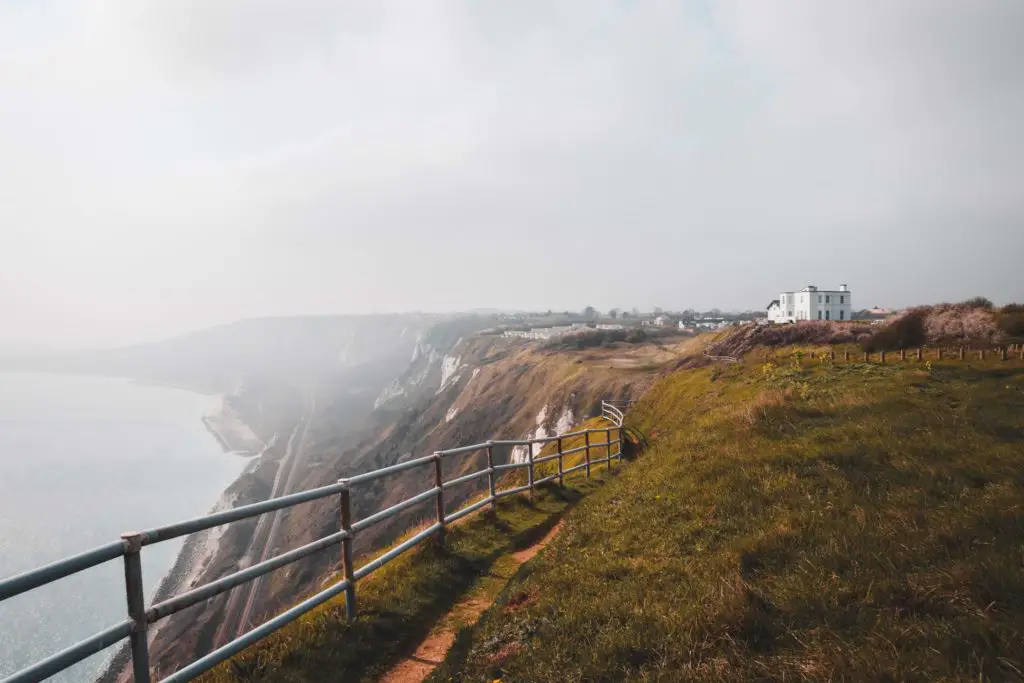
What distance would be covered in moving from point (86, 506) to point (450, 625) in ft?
479

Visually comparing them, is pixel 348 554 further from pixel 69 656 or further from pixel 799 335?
pixel 799 335

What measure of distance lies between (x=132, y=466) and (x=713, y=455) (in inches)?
6807

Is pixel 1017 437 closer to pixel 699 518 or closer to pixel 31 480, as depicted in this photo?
pixel 699 518

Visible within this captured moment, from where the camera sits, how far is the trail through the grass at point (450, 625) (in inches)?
238

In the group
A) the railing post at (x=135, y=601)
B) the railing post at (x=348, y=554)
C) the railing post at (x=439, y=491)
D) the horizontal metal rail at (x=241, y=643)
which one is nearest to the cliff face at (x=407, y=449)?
the railing post at (x=439, y=491)

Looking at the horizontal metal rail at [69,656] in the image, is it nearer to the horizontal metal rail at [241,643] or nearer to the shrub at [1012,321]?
the horizontal metal rail at [241,643]

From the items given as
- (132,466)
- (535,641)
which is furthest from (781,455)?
(132,466)

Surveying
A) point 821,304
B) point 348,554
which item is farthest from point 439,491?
point 821,304

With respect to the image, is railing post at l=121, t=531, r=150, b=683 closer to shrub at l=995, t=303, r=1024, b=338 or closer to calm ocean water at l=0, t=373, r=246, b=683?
calm ocean water at l=0, t=373, r=246, b=683

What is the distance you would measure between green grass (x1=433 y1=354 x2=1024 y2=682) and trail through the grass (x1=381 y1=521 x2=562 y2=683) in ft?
1.22

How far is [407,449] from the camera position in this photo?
106 m

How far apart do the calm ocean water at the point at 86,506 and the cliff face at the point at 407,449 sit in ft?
36.7

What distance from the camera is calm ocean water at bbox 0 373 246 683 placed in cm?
6731

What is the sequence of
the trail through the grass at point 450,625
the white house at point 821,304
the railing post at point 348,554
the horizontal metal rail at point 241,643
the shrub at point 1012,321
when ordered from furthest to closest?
1. the white house at point 821,304
2. the shrub at point 1012,321
3. the railing post at point 348,554
4. the trail through the grass at point 450,625
5. the horizontal metal rail at point 241,643
